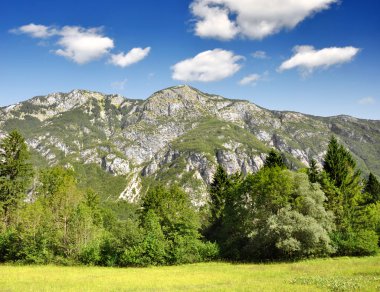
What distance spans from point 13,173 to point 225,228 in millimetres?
35855

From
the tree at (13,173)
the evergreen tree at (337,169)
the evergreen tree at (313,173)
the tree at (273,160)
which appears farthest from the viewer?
the tree at (273,160)

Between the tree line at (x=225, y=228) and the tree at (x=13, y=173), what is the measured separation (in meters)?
0.14

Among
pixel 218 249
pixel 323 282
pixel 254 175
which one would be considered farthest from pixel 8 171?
pixel 323 282

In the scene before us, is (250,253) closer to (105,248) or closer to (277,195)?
(277,195)

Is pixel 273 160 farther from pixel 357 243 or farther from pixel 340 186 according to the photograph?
pixel 357 243

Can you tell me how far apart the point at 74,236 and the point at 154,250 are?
11.9 meters

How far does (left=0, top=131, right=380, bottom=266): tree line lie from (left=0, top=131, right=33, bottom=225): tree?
14 cm

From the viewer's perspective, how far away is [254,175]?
55781 millimetres

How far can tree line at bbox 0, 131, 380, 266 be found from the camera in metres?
49.2

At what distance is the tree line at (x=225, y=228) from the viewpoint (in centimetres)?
4919

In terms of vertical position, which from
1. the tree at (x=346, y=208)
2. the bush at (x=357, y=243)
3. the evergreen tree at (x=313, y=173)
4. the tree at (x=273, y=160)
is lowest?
the bush at (x=357, y=243)

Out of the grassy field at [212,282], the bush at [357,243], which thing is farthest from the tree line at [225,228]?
the grassy field at [212,282]

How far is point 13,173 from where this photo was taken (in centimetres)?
5756

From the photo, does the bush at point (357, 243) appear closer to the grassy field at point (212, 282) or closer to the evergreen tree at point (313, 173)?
the evergreen tree at point (313, 173)
